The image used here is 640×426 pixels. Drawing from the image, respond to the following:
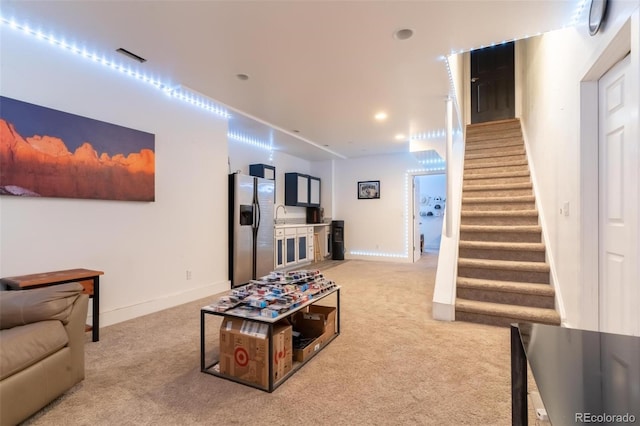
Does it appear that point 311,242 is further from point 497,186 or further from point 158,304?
point 497,186

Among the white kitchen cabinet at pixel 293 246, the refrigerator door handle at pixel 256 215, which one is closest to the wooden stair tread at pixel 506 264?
the refrigerator door handle at pixel 256 215

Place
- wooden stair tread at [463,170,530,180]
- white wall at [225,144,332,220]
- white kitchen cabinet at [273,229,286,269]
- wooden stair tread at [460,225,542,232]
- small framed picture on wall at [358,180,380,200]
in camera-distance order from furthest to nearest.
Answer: small framed picture on wall at [358,180,380,200], white kitchen cabinet at [273,229,286,269], white wall at [225,144,332,220], wooden stair tread at [463,170,530,180], wooden stair tread at [460,225,542,232]

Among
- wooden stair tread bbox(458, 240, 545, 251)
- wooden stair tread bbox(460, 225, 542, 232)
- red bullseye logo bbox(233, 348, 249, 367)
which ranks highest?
wooden stair tread bbox(460, 225, 542, 232)

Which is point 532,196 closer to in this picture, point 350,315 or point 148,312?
point 350,315

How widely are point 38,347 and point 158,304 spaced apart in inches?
75.8

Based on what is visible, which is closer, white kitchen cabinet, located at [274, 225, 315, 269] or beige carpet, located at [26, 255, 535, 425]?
beige carpet, located at [26, 255, 535, 425]

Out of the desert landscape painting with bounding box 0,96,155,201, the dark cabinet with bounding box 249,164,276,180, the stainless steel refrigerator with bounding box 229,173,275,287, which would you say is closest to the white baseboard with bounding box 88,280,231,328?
the stainless steel refrigerator with bounding box 229,173,275,287

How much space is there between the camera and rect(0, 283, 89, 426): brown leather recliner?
1.42m

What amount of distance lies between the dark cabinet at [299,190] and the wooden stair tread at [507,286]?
13.5 feet

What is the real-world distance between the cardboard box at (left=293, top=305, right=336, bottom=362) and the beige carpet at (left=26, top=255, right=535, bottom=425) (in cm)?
9

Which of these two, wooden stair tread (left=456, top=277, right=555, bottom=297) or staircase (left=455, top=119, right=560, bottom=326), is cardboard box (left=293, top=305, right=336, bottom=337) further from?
wooden stair tread (left=456, top=277, right=555, bottom=297)

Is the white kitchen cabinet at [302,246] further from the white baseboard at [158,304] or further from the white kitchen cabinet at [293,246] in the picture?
the white baseboard at [158,304]

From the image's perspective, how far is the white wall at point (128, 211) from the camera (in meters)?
2.44

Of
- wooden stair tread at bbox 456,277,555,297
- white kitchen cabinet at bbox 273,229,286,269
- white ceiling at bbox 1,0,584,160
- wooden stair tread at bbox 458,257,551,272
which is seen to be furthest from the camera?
white kitchen cabinet at bbox 273,229,286,269
